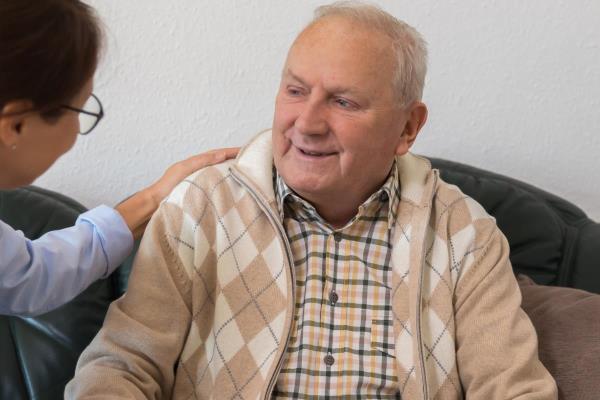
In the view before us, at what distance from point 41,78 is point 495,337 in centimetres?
103

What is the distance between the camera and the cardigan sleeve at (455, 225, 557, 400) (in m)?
1.61

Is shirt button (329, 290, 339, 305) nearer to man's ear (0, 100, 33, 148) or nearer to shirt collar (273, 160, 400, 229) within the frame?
shirt collar (273, 160, 400, 229)

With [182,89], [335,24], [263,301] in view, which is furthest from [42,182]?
[335,24]

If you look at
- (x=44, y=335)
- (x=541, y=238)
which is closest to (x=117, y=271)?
(x=44, y=335)

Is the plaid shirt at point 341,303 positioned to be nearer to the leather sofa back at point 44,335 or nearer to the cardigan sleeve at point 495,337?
the cardigan sleeve at point 495,337

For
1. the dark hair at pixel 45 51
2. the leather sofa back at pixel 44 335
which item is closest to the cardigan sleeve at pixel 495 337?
the leather sofa back at pixel 44 335

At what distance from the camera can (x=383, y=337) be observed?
170cm

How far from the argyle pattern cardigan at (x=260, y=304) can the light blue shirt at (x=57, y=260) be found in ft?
0.26

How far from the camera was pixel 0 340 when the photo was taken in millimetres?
1789

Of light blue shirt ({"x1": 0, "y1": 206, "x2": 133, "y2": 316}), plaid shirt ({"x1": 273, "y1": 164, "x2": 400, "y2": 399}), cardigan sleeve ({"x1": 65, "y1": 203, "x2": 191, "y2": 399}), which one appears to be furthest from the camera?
plaid shirt ({"x1": 273, "y1": 164, "x2": 400, "y2": 399})

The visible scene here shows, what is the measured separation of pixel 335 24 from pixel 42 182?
945mm

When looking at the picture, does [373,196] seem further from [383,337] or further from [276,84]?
[276,84]

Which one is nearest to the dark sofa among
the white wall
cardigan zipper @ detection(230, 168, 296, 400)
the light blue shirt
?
the white wall

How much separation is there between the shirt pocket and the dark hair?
Answer: 2.72 feet
